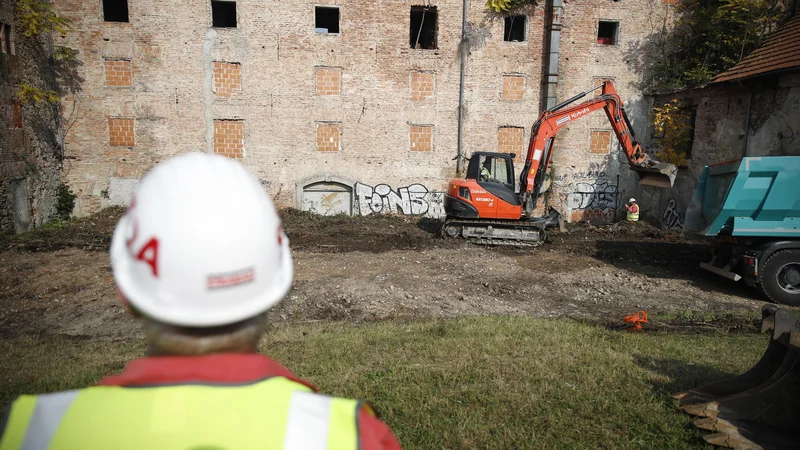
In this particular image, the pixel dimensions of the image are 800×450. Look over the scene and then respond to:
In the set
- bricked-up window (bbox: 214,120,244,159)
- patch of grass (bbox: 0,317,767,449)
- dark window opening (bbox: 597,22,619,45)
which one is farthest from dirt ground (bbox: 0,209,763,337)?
dark window opening (bbox: 597,22,619,45)

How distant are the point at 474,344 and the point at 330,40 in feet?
46.6

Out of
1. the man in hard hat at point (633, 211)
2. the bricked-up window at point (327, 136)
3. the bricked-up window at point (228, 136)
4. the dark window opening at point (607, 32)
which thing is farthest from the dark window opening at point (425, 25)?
the man in hard hat at point (633, 211)

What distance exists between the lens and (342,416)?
1.14 m

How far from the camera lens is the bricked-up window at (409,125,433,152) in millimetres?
17906

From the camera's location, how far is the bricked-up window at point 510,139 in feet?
59.6

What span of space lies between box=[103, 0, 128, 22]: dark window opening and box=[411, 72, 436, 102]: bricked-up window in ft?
38.0

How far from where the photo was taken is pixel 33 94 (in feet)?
47.1

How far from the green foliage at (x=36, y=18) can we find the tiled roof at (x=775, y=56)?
66.1 feet

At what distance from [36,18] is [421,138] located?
12292 millimetres

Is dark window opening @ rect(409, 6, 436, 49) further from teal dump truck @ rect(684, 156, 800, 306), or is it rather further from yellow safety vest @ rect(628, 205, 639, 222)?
teal dump truck @ rect(684, 156, 800, 306)

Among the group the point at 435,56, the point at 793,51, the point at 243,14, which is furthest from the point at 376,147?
the point at 793,51

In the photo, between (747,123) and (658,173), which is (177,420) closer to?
(658,173)

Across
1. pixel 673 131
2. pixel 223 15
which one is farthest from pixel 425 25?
pixel 673 131

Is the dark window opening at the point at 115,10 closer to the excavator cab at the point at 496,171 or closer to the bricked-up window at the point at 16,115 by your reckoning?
the bricked-up window at the point at 16,115
